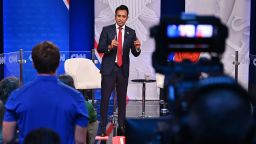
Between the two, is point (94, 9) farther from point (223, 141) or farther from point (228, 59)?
point (223, 141)

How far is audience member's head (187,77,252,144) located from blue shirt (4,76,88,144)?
4.39 feet

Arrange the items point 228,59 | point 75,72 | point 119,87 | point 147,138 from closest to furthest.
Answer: point 147,138, point 119,87, point 75,72, point 228,59

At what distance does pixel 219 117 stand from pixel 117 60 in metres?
5.18

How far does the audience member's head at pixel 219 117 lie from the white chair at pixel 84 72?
229 inches

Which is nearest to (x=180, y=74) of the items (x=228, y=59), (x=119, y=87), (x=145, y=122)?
(x=145, y=122)

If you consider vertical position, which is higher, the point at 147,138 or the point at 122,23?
the point at 122,23

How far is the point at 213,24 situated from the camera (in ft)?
5.38

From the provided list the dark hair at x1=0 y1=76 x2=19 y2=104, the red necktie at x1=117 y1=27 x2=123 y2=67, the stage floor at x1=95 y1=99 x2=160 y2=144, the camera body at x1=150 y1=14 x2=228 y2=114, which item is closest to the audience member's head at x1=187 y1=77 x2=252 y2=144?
the camera body at x1=150 y1=14 x2=228 y2=114

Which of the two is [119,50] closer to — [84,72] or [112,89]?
[112,89]

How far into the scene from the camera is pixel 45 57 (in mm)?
2475

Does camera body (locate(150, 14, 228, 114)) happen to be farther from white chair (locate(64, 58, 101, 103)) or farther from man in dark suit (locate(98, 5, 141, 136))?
white chair (locate(64, 58, 101, 103))

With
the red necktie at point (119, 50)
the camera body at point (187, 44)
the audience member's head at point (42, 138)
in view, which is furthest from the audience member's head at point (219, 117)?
the red necktie at point (119, 50)

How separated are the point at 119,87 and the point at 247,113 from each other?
202 inches

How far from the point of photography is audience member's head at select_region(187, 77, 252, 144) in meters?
1.21
